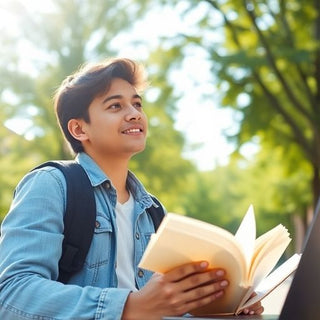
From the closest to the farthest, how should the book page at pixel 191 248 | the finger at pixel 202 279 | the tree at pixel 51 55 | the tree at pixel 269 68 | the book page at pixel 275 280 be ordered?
the book page at pixel 191 248
the finger at pixel 202 279
the book page at pixel 275 280
the tree at pixel 269 68
the tree at pixel 51 55

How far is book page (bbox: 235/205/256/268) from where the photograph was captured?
1.70 meters

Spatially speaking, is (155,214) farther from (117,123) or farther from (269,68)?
(269,68)

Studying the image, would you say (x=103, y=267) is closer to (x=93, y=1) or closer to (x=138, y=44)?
(x=138, y=44)

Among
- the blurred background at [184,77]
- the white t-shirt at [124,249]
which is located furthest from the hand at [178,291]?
the blurred background at [184,77]

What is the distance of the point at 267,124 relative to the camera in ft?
42.3

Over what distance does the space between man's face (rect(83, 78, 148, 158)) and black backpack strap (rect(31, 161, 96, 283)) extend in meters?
0.24

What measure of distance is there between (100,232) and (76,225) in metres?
0.10

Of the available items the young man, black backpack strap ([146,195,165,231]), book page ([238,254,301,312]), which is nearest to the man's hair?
the young man

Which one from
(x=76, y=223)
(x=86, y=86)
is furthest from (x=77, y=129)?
(x=76, y=223)

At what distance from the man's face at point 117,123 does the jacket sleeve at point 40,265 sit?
0.93ft

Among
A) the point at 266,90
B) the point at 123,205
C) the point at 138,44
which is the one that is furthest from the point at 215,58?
the point at 123,205

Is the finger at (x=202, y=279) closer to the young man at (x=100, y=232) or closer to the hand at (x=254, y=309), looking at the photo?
the young man at (x=100, y=232)

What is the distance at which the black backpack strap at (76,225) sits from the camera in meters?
1.94

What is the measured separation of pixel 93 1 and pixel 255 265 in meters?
16.3
